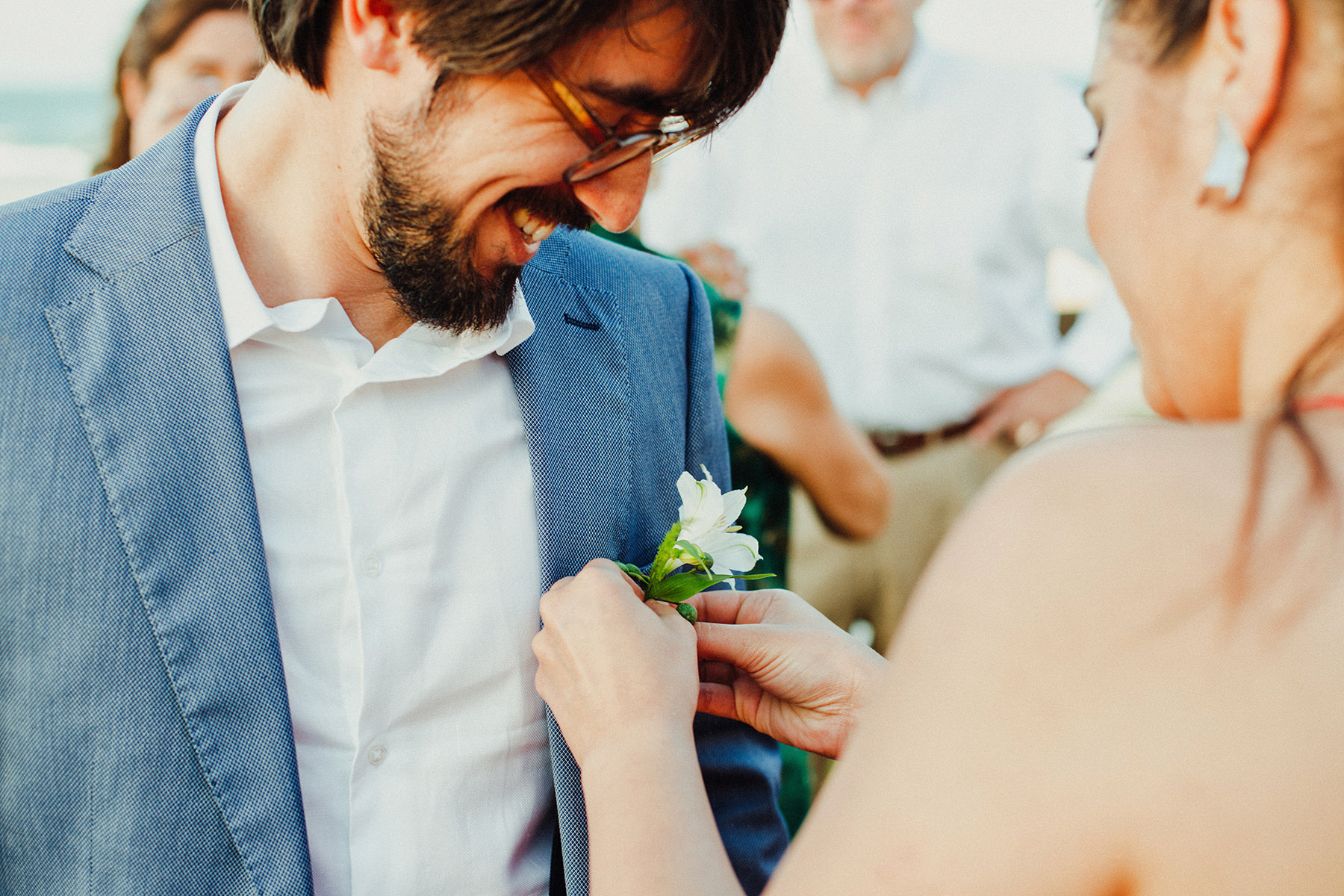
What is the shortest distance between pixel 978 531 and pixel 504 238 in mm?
960

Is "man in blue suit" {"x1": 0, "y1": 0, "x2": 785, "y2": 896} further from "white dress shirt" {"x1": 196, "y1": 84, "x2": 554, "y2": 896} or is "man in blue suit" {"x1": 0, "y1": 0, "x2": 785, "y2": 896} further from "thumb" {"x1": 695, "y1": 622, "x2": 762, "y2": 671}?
"thumb" {"x1": 695, "y1": 622, "x2": 762, "y2": 671}

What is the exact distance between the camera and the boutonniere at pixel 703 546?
1.43 metres

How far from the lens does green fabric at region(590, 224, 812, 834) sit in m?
2.44

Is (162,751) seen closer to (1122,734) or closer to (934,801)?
(934,801)

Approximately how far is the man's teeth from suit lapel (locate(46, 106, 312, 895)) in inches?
17.4

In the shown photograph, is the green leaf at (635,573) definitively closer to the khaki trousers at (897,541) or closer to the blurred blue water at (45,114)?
the khaki trousers at (897,541)

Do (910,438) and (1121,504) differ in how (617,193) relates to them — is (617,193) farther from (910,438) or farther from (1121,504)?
(910,438)

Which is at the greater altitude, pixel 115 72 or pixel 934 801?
pixel 115 72

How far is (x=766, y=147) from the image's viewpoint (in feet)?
14.2

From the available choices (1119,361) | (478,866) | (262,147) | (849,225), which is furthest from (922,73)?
(478,866)

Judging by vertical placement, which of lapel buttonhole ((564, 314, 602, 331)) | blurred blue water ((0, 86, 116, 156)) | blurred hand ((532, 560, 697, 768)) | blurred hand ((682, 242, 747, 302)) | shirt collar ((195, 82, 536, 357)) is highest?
shirt collar ((195, 82, 536, 357))

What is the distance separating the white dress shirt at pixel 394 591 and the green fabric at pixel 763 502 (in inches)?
36.1

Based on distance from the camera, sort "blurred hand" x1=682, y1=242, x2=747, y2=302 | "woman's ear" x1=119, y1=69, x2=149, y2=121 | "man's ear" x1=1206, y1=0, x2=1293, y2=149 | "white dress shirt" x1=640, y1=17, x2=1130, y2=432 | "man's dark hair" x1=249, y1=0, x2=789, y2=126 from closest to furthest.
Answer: "man's ear" x1=1206, y1=0, x2=1293, y2=149
"man's dark hair" x1=249, y1=0, x2=789, y2=126
"woman's ear" x1=119, y1=69, x2=149, y2=121
"blurred hand" x1=682, y1=242, x2=747, y2=302
"white dress shirt" x1=640, y1=17, x2=1130, y2=432

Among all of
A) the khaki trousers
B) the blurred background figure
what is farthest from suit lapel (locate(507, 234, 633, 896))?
the khaki trousers
